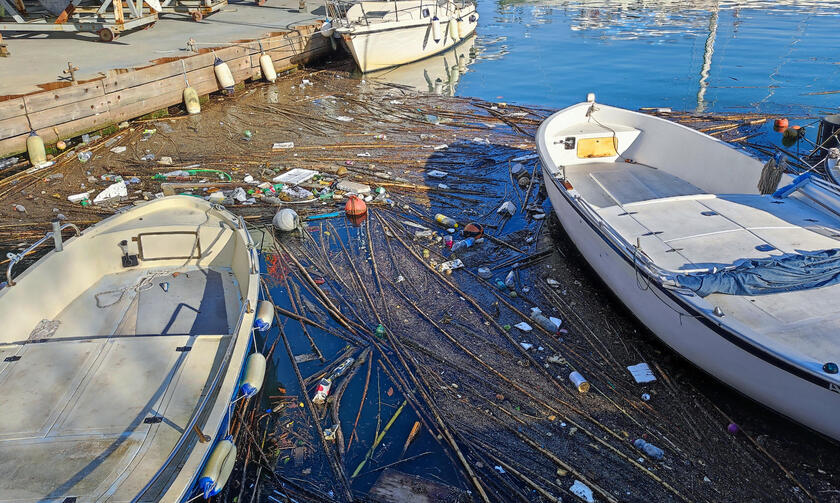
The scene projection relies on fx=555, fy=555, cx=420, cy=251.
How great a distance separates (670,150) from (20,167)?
12289mm

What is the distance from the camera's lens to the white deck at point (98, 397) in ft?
13.1

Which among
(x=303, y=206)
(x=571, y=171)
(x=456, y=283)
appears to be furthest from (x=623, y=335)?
(x=303, y=206)

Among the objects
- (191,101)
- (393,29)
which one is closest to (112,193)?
(191,101)

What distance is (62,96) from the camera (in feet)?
38.4

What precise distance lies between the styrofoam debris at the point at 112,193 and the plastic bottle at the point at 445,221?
223 inches

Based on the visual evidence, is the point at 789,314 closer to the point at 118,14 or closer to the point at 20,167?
the point at 20,167

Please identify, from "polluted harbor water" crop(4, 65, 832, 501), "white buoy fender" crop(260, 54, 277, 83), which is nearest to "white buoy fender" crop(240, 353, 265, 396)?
"polluted harbor water" crop(4, 65, 832, 501)

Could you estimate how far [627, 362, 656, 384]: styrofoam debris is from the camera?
19.2ft

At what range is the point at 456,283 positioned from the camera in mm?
7590

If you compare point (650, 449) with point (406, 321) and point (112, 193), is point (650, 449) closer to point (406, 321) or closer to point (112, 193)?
point (406, 321)

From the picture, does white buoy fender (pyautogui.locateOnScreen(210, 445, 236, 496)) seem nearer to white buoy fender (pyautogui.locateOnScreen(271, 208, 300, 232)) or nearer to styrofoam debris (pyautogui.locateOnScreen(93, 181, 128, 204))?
white buoy fender (pyautogui.locateOnScreen(271, 208, 300, 232))

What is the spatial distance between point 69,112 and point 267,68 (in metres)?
6.76

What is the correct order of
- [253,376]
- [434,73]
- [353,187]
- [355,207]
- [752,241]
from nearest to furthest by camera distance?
[253,376] < [752,241] < [355,207] < [353,187] < [434,73]

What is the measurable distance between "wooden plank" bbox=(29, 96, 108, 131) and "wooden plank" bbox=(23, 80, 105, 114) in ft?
0.26
